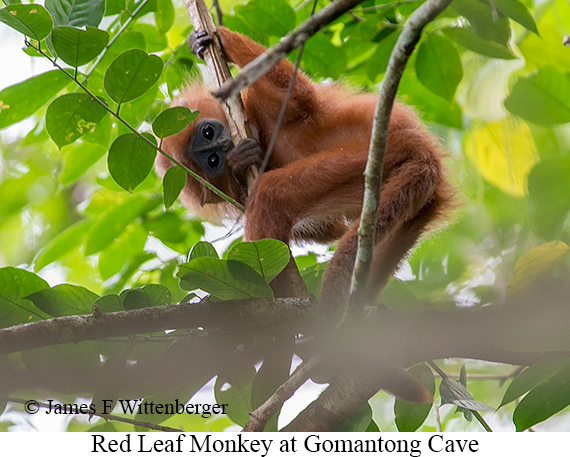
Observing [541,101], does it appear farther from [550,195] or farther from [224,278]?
[224,278]

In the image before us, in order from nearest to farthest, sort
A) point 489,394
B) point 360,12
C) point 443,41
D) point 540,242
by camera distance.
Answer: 1. point 540,242
2. point 443,41
3. point 360,12
4. point 489,394

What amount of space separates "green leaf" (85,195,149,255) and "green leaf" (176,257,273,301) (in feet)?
3.72

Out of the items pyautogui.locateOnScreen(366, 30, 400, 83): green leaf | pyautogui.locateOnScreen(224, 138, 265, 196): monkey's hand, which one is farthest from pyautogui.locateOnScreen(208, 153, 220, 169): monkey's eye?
pyautogui.locateOnScreen(366, 30, 400, 83): green leaf

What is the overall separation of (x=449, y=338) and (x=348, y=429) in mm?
543

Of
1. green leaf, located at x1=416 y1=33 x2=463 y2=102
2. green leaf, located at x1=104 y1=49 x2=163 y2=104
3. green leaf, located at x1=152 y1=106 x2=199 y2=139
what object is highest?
green leaf, located at x1=416 y1=33 x2=463 y2=102

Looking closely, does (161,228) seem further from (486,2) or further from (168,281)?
(486,2)

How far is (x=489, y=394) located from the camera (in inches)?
159

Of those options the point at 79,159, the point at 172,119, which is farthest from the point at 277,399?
the point at 79,159

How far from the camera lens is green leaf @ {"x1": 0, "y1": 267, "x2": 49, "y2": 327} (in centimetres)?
214

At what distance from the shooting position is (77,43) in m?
2.14

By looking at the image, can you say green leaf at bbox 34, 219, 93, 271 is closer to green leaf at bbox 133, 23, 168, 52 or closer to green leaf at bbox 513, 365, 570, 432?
green leaf at bbox 133, 23, 168, 52

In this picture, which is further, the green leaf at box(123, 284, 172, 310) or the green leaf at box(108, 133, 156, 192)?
the green leaf at box(108, 133, 156, 192)

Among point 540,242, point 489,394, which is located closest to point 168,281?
point 540,242

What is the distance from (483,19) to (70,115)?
166cm
